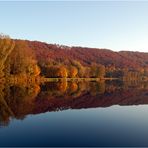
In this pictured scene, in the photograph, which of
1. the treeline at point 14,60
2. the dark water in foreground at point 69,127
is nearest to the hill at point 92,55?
the treeline at point 14,60

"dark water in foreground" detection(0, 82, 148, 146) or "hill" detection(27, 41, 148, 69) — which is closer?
"dark water in foreground" detection(0, 82, 148, 146)

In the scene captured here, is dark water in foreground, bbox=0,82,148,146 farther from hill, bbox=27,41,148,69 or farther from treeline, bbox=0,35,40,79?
hill, bbox=27,41,148,69

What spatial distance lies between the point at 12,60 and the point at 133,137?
140 ft

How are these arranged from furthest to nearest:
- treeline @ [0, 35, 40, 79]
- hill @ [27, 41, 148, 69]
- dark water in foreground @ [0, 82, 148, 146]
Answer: hill @ [27, 41, 148, 69] → treeline @ [0, 35, 40, 79] → dark water in foreground @ [0, 82, 148, 146]

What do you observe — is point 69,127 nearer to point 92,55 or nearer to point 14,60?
point 14,60

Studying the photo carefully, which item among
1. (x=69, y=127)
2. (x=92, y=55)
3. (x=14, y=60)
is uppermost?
(x=92, y=55)

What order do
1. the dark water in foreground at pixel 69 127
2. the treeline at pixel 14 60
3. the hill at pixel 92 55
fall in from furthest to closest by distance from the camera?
the hill at pixel 92 55 → the treeline at pixel 14 60 → the dark water in foreground at pixel 69 127

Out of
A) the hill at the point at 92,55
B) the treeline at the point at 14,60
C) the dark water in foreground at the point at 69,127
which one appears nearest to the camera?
the dark water in foreground at the point at 69,127

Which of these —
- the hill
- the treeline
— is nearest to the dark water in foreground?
the treeline

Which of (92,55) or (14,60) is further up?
(92,55)

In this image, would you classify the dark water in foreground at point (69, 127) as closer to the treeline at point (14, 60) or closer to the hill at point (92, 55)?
the treeline at point (14, 60)

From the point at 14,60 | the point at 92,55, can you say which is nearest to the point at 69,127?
the point at 14,60

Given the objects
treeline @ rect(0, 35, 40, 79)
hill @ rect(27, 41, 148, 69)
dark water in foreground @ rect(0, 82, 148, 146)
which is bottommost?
dark water in foreground @ rect(0, 82, 148, 146)

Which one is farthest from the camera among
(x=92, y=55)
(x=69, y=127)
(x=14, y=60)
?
(x=92, y=55)
